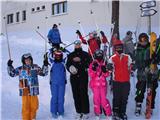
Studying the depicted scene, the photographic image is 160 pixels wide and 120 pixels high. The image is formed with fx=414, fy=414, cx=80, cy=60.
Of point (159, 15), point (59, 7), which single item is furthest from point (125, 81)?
point (59, 7)

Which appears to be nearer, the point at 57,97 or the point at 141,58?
the point at 57,97

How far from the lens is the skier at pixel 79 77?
833 cm

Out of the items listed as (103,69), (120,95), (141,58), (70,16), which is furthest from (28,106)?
(70,16)

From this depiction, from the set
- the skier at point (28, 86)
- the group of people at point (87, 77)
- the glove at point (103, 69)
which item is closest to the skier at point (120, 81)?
the group of people at point (87, 77)

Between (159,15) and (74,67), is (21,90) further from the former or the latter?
(159,15)

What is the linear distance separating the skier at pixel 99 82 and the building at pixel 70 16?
9.59 metres

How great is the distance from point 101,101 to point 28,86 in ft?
4.85

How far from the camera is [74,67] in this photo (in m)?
8.30

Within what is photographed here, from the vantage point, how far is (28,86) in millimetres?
8133

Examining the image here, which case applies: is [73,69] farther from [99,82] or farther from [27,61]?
[27,61]

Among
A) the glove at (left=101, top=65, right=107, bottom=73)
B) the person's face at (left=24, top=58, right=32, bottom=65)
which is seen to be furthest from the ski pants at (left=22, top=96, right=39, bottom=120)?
the glove at (left=101, top=65, right=107, bottom=73)

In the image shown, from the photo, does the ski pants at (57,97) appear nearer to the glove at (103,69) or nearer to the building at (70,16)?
the glove at (103,69)

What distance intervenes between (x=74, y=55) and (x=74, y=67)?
0.26 m

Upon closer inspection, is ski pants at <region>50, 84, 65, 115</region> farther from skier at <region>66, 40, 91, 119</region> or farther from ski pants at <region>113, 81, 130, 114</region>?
ski pants at <region>113, 81, 130, 114</region>
